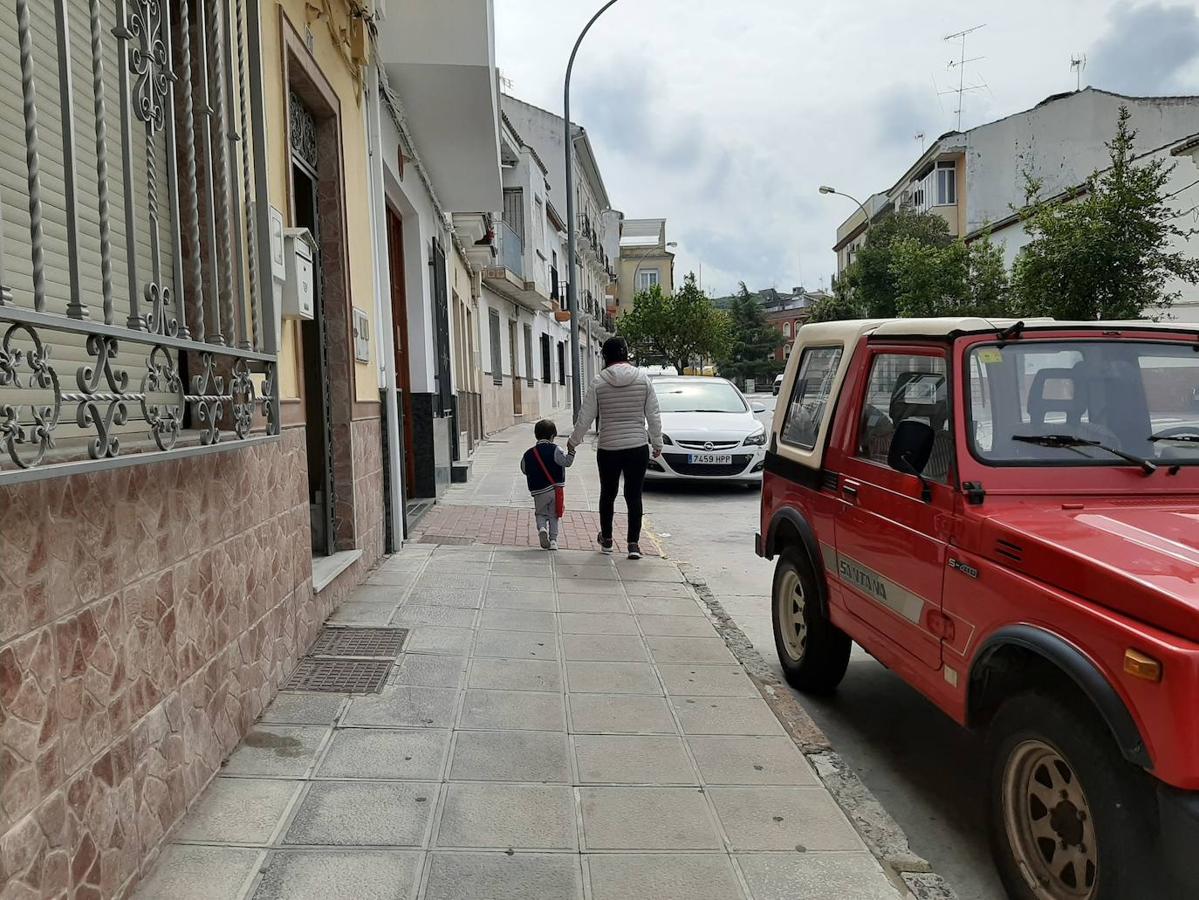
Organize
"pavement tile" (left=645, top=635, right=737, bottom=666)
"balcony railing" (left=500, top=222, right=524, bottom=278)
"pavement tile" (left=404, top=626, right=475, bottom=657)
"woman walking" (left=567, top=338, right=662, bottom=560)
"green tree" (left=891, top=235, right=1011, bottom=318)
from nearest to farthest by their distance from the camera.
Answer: "pavement tile" (left=404, top=626, right=475, bottom=657), "pavement tile" (left=645, top=635, right=737, bottom=666), "woman walking" (left=567, top=338, right=662, bottom=560), "green tree" (left=891, top=235, right=1011, bottom=318), "balcony railing" (left=500, top=222, right=524, bottom=278)

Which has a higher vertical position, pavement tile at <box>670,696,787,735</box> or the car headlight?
the car headlight

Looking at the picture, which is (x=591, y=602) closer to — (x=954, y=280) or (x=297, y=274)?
(x=297, y=274)

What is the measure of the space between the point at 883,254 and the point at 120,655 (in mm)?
35611

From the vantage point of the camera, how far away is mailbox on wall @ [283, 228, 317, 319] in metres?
4.50

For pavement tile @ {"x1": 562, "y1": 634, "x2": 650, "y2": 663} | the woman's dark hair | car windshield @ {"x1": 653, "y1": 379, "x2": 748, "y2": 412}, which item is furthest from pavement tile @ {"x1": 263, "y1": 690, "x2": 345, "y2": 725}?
car windshield @ {"x1": 653, "y1": 379, "x2": 748, "y2": 412}

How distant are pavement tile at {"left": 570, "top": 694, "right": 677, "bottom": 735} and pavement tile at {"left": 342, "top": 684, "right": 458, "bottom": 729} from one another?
1.95 ft

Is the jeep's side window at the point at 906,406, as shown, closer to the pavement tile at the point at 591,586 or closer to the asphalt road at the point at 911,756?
the asphalt road at the point at 911,756

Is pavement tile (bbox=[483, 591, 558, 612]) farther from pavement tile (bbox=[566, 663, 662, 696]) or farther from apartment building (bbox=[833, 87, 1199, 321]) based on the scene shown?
apartment building (bbox=[833, 87, 1199, 321])

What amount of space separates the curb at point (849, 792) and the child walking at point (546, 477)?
8.80 feet

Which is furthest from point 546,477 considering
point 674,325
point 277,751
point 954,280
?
point 674,325

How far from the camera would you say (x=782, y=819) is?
10.4 ft

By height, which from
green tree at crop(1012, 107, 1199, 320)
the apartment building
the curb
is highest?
the apartment building

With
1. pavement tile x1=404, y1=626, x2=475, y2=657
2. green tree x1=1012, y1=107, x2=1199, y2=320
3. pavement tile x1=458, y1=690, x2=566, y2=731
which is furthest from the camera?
green tree x1=1012, y1=107, x2=1199, y2=320

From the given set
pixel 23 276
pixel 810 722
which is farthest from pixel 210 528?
pixel 810 722
